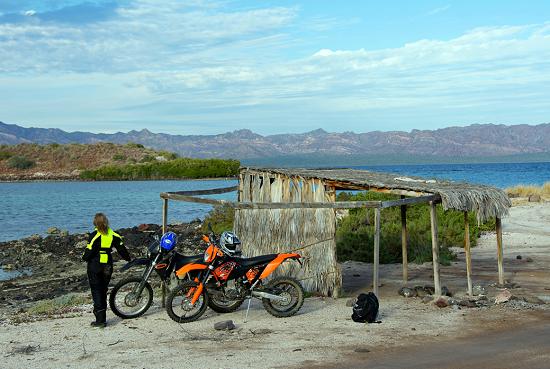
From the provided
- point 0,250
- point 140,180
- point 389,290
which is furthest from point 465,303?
point 140,180

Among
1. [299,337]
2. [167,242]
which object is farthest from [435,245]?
[167,242]

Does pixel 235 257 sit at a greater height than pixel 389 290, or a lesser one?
greater

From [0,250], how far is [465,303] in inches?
793

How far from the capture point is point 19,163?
104000mm

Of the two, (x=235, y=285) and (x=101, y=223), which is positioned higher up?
(x=101, y=223)

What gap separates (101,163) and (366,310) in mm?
94991

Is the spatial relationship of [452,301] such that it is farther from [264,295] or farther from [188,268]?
[188,268]

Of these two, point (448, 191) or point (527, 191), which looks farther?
point (527, 191)

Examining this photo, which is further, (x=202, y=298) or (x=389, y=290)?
(x=389, y=290)

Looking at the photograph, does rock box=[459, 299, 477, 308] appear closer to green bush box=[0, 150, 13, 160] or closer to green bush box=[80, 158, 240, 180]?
green bush box=[80, 158, 240, 180]

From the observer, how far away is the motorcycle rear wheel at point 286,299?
12555mm

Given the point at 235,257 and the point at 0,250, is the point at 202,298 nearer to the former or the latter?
the point at 235,257

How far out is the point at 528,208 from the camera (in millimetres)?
32844

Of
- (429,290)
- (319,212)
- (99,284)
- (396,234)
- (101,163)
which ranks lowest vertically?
(429,290)
